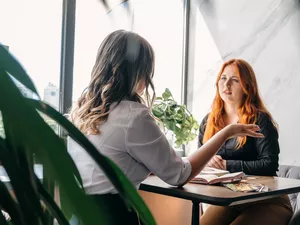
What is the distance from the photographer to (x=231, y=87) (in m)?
2.36

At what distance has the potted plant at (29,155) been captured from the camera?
245 millimetres

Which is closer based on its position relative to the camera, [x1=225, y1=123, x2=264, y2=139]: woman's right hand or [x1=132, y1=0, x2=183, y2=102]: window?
[x1=225, y1=123, x2=264, y2=139]: woman's right hand

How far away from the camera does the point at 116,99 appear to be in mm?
1394

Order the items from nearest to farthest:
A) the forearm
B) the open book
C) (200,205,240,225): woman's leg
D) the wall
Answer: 1. the forearm
2. the open book
3. (200,205,240,225): woman's leg
4. the wall

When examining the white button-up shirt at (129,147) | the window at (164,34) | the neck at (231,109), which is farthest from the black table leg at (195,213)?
the window at (164,34)

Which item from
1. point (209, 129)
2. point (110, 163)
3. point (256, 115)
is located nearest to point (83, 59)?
point (209, 129)

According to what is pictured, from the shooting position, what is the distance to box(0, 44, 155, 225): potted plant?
245 millimetres

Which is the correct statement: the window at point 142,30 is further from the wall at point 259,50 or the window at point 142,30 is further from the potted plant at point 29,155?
the potted plant at point 29,155

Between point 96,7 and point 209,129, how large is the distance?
1267 mm

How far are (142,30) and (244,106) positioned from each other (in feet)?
4.77

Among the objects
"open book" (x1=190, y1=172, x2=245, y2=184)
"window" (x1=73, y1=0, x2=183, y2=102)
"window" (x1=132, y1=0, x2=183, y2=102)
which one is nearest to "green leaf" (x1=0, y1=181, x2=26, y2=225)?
"open book" (x1=190, y1=172, x2=245, y2=184)

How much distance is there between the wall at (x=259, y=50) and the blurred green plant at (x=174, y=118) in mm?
638

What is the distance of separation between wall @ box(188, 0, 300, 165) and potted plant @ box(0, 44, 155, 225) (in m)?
2.83

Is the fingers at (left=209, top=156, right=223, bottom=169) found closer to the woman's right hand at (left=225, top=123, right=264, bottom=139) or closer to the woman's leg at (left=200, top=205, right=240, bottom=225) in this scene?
the woman's leg at (left=200, top=205, right=240, bottom=225)
